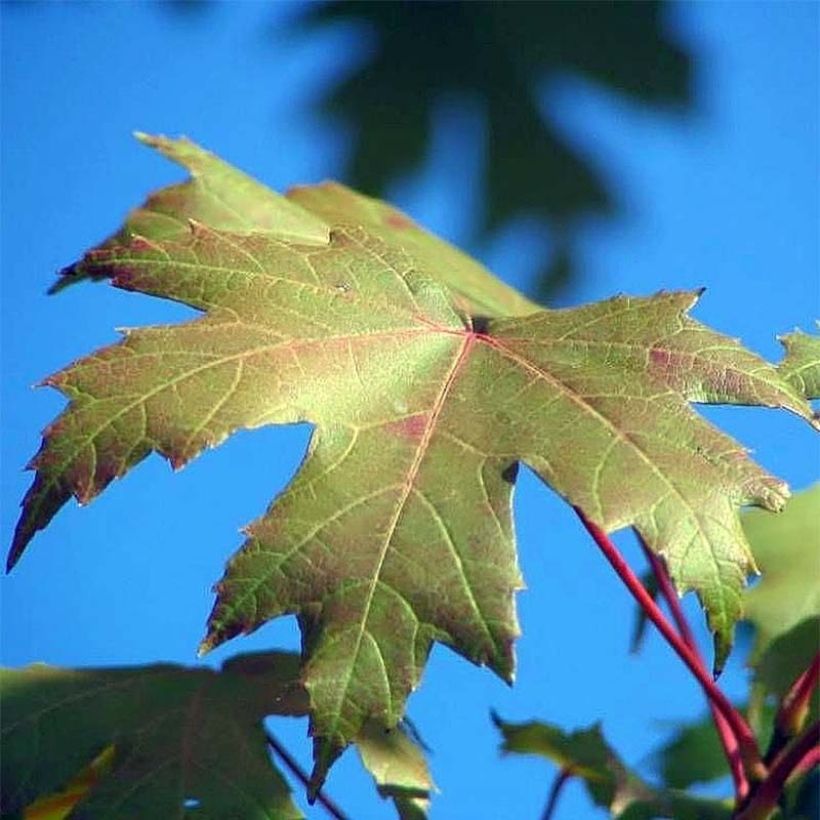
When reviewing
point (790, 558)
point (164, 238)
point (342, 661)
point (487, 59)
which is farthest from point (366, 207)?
point (487, 59)

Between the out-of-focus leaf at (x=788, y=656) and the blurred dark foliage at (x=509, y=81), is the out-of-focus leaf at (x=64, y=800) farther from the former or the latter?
the blurred dark foliage at (x=509, y=81)

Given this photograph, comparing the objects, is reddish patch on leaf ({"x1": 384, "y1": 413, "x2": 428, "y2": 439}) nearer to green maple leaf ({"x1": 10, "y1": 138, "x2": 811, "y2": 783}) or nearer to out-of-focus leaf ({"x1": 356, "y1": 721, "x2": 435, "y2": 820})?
green maple leaf ({"x1": 10, "y1": 138, "x2": 811, "y2": 783})

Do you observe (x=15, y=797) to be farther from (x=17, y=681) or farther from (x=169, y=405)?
(x=169, y=405)

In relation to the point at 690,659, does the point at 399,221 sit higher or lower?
higher

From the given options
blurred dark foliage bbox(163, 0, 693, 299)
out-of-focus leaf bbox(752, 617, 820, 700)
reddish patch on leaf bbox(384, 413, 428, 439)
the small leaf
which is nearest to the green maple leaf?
reddish patch on leaf bbox(384, 413, 428, 439)

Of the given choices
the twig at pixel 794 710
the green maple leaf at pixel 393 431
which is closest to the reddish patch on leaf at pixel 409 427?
the green maple leaf at pixel 393 431

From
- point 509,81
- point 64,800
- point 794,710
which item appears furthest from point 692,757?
point 509,81

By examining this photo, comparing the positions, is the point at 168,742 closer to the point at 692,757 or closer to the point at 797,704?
the point at 797,704

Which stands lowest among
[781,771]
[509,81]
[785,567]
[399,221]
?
[781,771]
